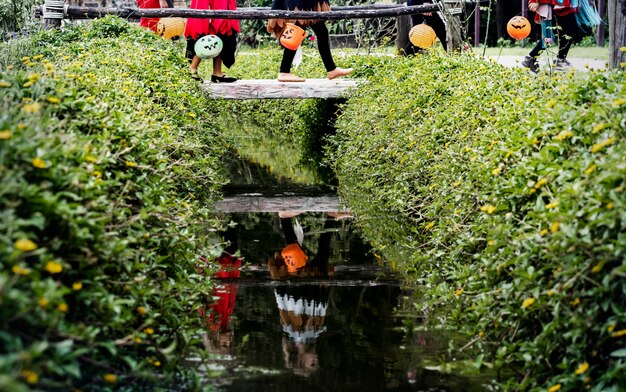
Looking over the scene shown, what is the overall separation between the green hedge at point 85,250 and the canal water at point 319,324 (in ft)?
Answer: 0.84

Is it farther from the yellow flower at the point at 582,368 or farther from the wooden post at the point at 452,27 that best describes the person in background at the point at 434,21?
the yellow flower at the point at 582,368

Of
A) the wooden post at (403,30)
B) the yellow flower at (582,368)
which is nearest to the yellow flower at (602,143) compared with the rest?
the yellow flower at (582,368)

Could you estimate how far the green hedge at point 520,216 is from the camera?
4199 millimetres

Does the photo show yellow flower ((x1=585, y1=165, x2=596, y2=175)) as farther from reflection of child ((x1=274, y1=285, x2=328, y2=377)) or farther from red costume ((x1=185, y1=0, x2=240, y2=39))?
red costume ((x1=185, y1=0, x2=240, y2=39))

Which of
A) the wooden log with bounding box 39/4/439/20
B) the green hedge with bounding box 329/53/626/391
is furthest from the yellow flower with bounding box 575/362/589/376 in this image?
the wooden log with bounding box 39/4/439/20

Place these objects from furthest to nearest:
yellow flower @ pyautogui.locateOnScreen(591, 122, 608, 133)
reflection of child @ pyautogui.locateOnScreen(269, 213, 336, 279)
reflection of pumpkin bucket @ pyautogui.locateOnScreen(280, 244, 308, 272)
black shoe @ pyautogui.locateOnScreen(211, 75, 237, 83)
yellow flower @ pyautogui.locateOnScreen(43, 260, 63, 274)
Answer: black shoe @ pyautogui.locateOnScreen(211, 75, 237, 83) < reflection of pumpkin bucket @ pyautogui.locateOnScreen(280, 244, 308, 272) < reflection of child @ pyautogui.locateOnScreen(269, 213, 336, 279) < yellow flower @ pyautogui.locateOnScreen(591, 122, 608, 133) < yellow flower @ pyautogui.locateOnScreen(43, 260, 63, 274)

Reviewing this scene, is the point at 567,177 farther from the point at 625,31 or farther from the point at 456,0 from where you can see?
the point at 456,0

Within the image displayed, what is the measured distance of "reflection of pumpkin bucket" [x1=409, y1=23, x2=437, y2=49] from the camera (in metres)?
13.6

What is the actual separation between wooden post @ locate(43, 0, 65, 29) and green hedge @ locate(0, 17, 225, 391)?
6.63 metres

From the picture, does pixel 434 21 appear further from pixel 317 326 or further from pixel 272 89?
Result: pixel 317 326

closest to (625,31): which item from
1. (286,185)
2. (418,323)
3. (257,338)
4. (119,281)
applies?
(286,185)

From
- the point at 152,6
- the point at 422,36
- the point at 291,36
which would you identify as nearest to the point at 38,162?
the point at 291,36

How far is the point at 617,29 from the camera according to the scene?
10.2 metres

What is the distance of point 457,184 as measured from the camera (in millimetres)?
6707
